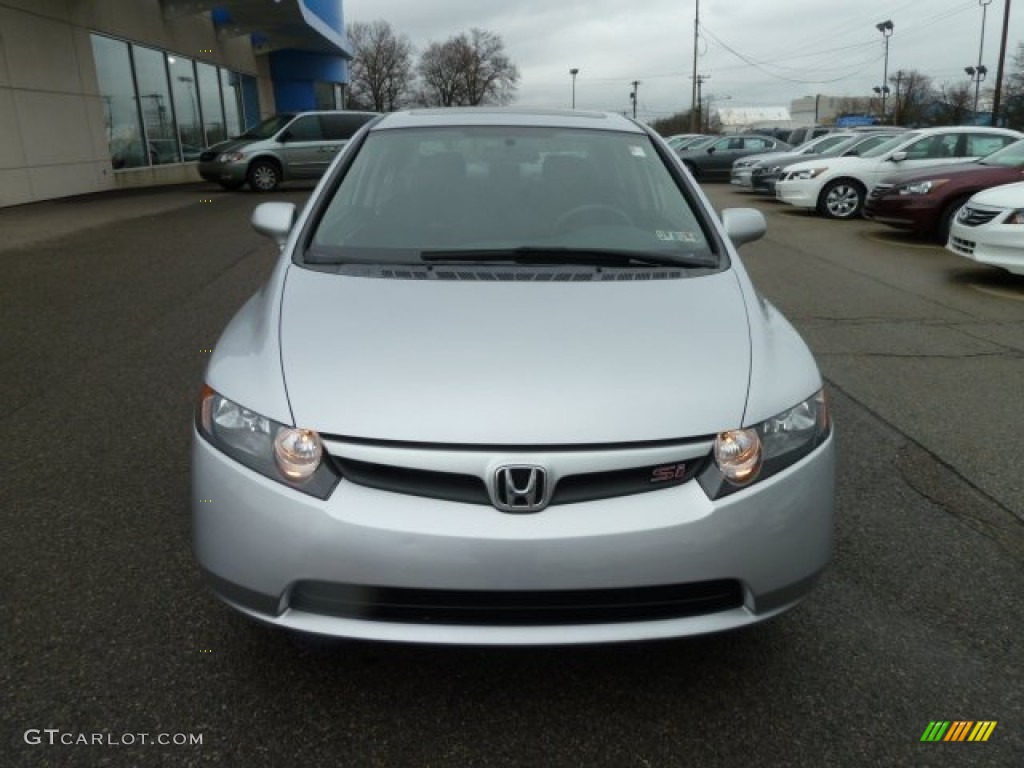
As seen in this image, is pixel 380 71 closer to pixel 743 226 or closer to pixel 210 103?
pixel 210 103

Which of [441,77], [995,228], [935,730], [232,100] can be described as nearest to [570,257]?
[935,730]

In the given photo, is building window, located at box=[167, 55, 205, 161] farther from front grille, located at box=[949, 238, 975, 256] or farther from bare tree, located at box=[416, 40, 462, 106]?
bare tree, located at box=[416, 40, 462, 106]

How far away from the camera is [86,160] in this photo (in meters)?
17.4

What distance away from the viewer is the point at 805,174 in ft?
49.8

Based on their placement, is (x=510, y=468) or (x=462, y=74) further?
(x=462, y=74)

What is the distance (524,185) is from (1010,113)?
2509 inches

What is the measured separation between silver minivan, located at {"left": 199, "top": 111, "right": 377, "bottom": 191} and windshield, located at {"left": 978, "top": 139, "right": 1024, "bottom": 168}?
41.3 ft

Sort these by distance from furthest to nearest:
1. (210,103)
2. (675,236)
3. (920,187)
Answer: (210,103)
(920,187)
(675,236)

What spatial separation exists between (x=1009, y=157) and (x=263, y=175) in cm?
1464

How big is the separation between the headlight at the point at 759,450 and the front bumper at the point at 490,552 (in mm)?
36

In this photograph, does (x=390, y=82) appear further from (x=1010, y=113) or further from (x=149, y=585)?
(x=149, y=585)

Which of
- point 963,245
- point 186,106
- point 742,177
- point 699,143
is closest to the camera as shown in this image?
point 963,245

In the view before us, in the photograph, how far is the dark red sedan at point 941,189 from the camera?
10.6m

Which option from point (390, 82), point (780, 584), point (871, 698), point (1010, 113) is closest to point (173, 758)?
point (780, 584)
